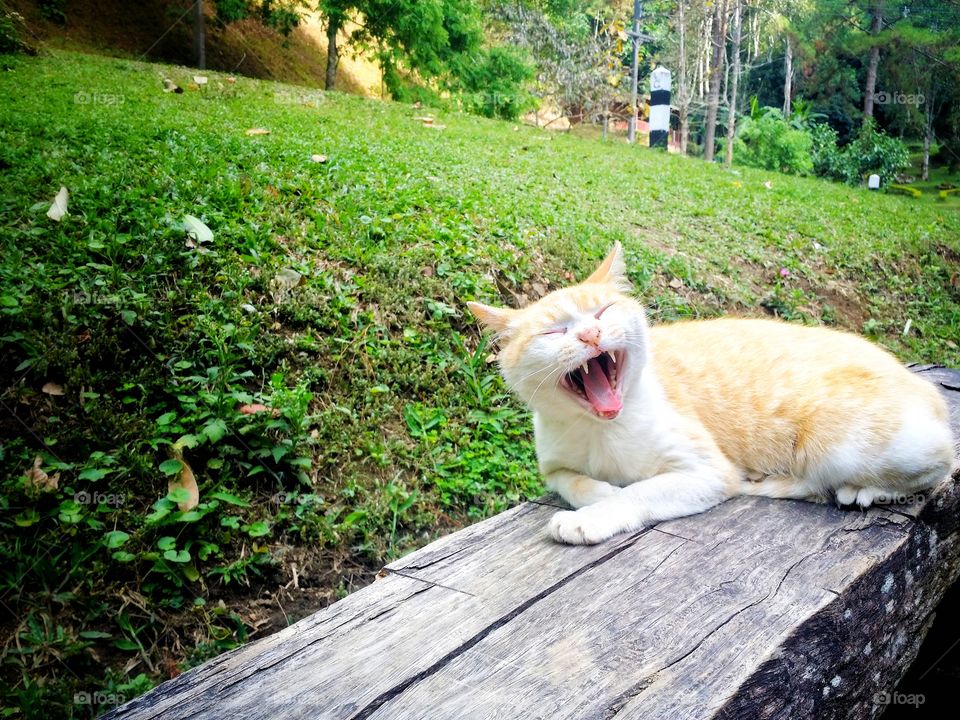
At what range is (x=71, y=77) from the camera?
18.6 feet

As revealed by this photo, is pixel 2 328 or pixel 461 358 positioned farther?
pixel 461 358

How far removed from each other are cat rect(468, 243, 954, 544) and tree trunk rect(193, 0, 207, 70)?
31.8 feet

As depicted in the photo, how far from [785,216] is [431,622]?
694 cm

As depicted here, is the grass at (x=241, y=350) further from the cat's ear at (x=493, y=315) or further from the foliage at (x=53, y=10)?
the cat's ear at (x=493, y=315)

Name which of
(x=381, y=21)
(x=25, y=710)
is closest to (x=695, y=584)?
(x=25, y=710)

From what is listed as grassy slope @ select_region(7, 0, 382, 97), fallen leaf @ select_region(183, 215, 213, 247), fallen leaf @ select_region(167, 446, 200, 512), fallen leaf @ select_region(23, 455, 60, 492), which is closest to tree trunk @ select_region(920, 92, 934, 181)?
fallen leaf @ select_region(183, 215, 213, 247)

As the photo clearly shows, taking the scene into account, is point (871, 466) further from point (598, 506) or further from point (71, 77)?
point (71, 77)

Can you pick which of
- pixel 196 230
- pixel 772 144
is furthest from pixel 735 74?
pixel 196 230

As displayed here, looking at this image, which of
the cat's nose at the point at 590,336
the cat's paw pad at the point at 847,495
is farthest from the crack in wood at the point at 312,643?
the cat's paw pad at the point at 847,495

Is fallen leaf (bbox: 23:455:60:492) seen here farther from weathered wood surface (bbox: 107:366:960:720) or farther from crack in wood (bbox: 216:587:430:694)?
crack in wood (bbox: 216:587:430:694)

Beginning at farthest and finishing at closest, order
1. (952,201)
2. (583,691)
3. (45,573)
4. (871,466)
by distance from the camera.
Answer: (952,201) < (45,573) < (871,466) < (583,691)

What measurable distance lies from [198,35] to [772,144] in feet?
27.5

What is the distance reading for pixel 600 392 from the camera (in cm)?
207

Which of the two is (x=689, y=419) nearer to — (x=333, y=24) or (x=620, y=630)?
(x=620, y=630)
